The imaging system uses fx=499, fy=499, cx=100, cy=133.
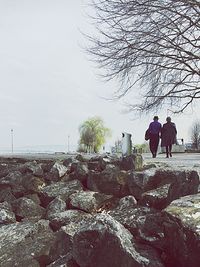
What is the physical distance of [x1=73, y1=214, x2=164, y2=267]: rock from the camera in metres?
6.23

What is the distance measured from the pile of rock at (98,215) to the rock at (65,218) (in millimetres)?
Result: 20

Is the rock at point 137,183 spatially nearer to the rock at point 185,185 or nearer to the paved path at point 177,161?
the rock at point 185,185

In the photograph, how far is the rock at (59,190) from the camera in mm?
11500

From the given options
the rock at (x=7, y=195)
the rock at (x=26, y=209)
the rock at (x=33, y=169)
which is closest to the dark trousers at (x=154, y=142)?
the rock at (x=33, y=169)

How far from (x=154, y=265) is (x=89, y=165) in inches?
277

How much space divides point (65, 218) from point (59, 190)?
1.95 meters

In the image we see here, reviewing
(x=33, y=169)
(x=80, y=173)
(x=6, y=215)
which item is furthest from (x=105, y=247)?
(x=33, y=169)

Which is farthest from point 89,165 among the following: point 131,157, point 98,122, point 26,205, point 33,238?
point 98,122

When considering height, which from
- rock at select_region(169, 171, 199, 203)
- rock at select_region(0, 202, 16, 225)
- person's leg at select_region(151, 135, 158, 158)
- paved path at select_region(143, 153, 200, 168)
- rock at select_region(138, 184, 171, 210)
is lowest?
rock at select_region(0, 202, 16, 225)

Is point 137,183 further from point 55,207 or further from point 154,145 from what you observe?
point 154,145

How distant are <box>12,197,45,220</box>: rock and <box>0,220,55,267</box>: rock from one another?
104 cm

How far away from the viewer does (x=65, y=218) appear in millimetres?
9828

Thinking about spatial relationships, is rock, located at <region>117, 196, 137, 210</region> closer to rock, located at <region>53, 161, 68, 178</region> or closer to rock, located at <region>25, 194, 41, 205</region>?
rock, located at <region>25, 194, 41, 205</region>

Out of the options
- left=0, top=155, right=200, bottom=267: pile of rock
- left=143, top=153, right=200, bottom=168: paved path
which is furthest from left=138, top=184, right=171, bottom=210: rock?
left=143, top=153, right=200, bottom=168: paved path
